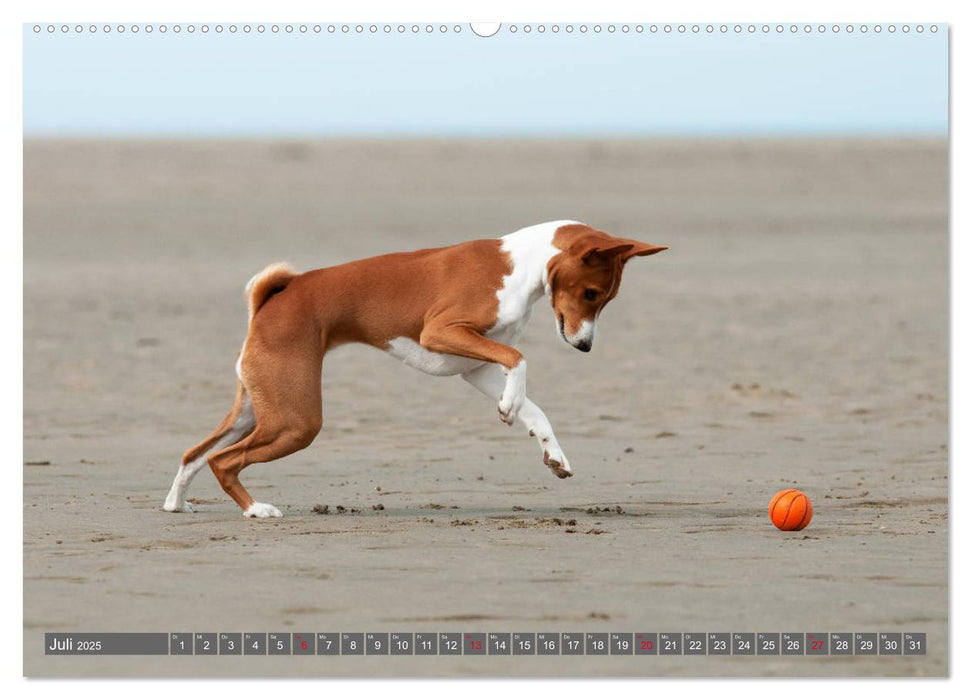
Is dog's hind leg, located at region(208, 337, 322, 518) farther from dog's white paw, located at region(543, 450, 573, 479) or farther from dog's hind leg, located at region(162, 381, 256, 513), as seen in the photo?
dog's white paw, located at region(543, 450, 573, 479)

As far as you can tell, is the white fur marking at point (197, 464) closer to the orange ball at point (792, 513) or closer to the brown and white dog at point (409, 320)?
the brown and white dog at point (409, 320)

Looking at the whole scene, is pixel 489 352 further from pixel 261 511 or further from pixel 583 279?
pixel 261 511

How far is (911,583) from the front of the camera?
728 cm

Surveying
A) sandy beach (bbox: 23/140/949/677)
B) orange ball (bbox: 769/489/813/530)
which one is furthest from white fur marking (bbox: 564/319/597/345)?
orange ball (bbox: 769/489/813/530)

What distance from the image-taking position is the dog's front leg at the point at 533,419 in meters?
8.66

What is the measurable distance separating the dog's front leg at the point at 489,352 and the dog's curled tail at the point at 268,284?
795 mm

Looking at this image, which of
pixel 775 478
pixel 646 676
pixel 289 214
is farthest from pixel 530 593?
pixel 289 214

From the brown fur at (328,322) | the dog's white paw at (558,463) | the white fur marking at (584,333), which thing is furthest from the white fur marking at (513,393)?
the white fur marking at (584,333)

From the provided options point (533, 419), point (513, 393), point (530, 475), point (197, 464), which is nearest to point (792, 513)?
point (533, 419)

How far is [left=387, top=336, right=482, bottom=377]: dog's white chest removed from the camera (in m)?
9.04

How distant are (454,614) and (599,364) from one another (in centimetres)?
934

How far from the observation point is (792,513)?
28.0ft

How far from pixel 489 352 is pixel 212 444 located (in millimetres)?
1601

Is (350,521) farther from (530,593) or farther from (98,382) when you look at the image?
(98,382)
